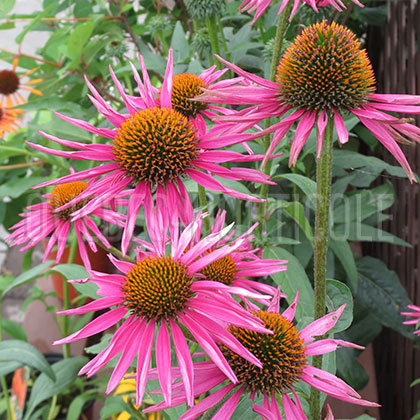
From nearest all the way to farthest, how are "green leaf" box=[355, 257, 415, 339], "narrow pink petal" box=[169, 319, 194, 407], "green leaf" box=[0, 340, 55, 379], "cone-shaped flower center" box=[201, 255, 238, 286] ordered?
"narrow pink petal" box=[169, 319, 194, 407] → "cone-shaped flower center" box=[201, 255, 238, 286] → "green leaf" box=[0, 340, 55, 379] → "green leaf" box=[355, 257, 415, 339]

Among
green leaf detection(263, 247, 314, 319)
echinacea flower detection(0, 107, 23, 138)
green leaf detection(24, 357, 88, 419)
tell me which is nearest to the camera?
green leaf detection(263, 247, 314, 319)

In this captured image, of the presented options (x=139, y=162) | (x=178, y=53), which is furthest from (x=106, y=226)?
(x=139, y=162)

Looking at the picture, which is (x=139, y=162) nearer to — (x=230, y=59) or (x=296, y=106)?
(x=296, y=106)

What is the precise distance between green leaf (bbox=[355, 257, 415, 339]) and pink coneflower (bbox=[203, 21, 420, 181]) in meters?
0.58

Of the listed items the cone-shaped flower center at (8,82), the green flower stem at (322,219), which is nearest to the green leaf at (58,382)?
the green flower stem at (322,219)

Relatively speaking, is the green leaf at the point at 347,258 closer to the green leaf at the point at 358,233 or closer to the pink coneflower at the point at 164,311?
the green leaf at the point at 358,233

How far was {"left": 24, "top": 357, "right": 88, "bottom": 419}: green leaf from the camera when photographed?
0.75m

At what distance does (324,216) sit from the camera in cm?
34

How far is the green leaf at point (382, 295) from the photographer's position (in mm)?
878

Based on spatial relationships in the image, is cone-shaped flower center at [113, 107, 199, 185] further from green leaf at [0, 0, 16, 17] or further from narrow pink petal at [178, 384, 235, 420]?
green leaf at [0, 0, 16, 17]

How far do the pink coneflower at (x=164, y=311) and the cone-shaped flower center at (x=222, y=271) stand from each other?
0.06m

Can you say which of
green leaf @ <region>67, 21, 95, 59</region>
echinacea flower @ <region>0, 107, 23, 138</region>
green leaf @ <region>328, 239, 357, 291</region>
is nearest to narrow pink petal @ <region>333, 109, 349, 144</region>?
green leaf @ <region>328, 239, 357, 291</region>

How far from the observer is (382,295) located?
0.90 metres

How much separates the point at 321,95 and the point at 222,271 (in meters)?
0.17
